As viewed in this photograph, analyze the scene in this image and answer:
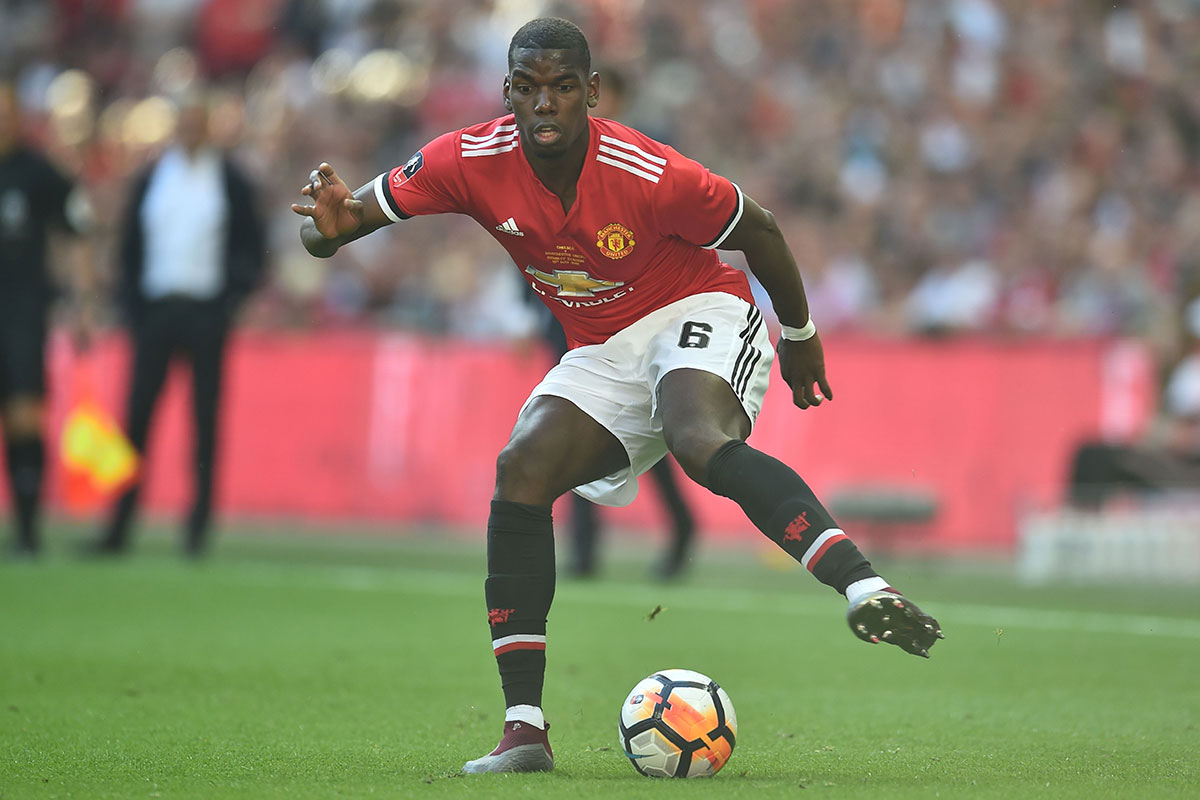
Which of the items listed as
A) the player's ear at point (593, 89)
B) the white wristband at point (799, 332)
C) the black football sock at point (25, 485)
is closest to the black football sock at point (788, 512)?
the white wristband at point (799, 332)

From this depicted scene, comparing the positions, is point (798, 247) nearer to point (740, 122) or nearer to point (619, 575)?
point (740, 122)

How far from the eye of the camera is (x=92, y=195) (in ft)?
66.5

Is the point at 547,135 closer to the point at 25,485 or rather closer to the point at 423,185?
the point at 423,185

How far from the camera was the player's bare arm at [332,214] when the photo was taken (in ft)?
16.3

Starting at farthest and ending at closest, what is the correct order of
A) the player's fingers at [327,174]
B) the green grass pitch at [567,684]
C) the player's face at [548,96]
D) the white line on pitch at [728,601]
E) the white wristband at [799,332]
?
the white line on pitch at [728,601]
the white wristband at [799,332]
the player's fingers at [327,174]
the player's face at [548,96]
the green grass pitch at [567,684]

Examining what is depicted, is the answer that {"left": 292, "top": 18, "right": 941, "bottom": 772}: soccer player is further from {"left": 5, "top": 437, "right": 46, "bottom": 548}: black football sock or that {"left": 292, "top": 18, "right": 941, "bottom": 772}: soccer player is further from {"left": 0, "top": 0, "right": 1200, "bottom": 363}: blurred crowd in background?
{"left": 5, "top": 437, "right": 46, "bottom": 548}: black football sock

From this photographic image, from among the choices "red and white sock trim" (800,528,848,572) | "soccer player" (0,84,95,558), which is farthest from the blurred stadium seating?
"red and white sock trim" (800,528,848,572)

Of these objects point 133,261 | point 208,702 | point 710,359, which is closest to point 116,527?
point 133,261

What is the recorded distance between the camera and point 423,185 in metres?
5.05

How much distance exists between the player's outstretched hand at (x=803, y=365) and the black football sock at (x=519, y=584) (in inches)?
36.1

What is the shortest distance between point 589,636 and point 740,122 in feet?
33.5

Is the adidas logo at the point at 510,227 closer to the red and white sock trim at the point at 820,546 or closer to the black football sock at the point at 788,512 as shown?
the black football sock at the point at 788,512

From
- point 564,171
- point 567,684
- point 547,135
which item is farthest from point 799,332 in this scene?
point 567,684

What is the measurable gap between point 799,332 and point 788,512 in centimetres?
89
